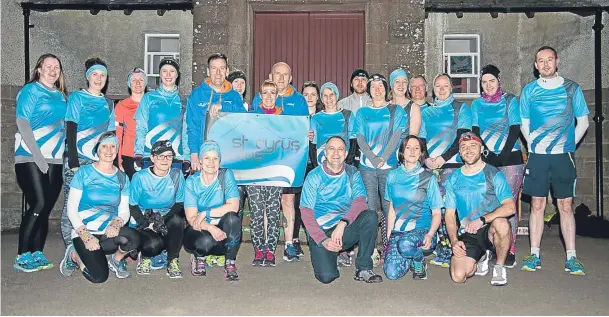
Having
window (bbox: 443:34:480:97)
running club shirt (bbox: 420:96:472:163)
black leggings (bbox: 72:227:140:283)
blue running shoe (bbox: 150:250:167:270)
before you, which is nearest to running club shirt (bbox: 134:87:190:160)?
black leggings (bbox: 72:227:140:283)

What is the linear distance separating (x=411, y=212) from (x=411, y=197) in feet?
0.52

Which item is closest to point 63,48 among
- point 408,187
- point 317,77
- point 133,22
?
point 133,22

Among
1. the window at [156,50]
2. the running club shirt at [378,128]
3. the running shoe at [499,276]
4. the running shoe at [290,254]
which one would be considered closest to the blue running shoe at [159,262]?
the running shoe at [290,254]

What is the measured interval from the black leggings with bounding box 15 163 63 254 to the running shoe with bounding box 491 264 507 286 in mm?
4596

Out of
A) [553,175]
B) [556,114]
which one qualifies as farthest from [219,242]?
[556,114]

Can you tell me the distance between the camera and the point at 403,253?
5703mm

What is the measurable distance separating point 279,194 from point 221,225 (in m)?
0.85

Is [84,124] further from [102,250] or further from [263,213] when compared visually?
[263,213]

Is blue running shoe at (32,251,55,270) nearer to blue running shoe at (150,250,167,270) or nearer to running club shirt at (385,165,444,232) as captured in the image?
blue running shoe at (150,250,167,270)

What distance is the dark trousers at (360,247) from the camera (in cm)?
553

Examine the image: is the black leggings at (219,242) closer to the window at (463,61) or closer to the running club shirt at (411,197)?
the running club shirt at (411,197)

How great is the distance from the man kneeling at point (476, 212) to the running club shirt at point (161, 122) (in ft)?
9.60

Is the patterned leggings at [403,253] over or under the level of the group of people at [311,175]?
under

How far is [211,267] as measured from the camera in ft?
20.5
